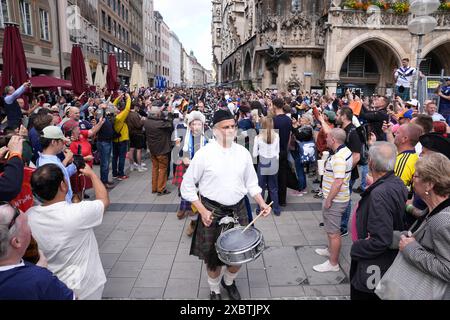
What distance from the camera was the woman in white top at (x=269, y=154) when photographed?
20.1 feet

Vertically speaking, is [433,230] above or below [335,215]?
above

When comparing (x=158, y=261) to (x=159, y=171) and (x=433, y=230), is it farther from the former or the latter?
(x=433, y=230)

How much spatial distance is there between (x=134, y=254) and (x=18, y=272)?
10.6ft

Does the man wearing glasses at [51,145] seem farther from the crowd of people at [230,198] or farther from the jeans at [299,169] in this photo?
the jeans at [299,169]

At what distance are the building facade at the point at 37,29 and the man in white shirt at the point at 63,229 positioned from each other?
18.8m

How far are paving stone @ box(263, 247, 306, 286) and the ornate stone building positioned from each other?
2305 centimetres

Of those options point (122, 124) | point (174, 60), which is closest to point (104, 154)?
point (122, 124)

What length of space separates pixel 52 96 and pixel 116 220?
14183 millimetres

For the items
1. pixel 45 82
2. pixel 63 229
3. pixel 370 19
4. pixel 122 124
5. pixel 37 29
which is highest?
pixel 370 19

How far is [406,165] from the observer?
3748 millimetres

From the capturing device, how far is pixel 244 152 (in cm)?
375

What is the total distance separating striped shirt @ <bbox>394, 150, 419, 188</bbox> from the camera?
373 cm
